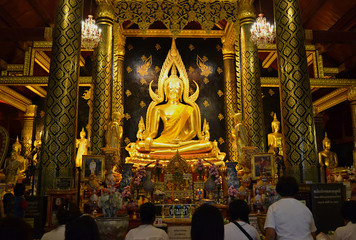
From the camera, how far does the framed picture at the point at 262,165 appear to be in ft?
18.3

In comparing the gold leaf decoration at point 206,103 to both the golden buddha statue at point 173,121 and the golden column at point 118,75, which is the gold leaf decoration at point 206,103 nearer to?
the golden buddha statue at point 173,121

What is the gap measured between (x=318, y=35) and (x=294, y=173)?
4.02 m

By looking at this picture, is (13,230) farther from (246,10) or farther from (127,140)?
(127,140)

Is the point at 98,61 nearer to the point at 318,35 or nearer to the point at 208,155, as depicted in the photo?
the point at 208,155

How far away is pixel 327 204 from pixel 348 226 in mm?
1441

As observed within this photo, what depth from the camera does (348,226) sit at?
8.50 feet

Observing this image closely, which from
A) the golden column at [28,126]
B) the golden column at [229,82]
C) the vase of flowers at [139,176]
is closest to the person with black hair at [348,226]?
the vase of flowers at [139,176]

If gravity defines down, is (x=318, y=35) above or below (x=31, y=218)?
above

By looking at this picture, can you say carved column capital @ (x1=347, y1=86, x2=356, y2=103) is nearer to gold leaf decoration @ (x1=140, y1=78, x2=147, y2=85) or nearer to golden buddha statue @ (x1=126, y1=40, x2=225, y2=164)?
golden buddha statue @ (x1=126, y1=40, x2=225, y2=164)

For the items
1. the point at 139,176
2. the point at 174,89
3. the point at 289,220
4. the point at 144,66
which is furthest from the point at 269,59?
the point at 289,220

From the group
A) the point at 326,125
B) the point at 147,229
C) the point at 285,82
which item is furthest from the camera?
the point at 326,125

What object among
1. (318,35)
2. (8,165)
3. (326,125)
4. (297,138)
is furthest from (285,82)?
(326,125)

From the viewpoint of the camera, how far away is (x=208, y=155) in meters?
9.04

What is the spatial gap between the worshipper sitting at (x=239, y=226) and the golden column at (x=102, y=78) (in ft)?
18.1
